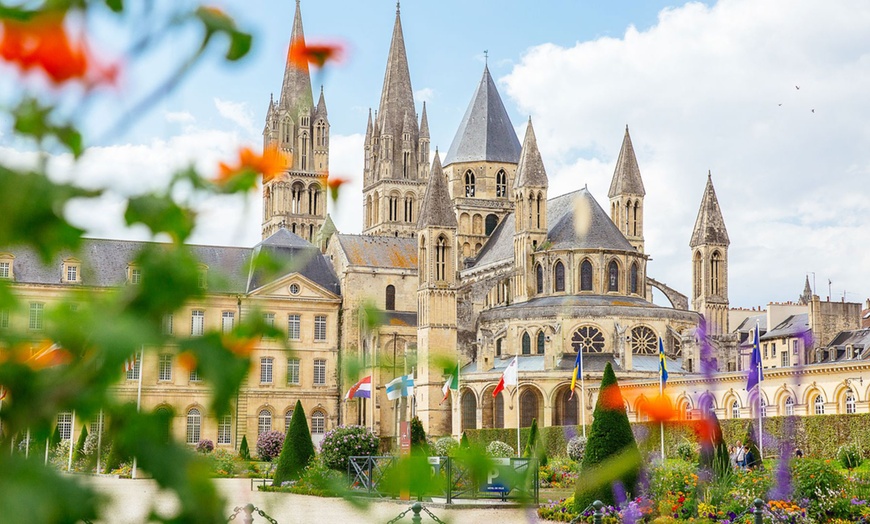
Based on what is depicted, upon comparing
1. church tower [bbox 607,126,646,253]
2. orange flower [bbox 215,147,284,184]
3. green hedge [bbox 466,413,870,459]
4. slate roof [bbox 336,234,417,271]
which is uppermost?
church tower [bbox 607,126,646,253]

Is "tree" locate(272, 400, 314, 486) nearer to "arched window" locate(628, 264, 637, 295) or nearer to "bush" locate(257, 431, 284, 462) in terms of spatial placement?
"bush" locate(257, 431, 284, 462)

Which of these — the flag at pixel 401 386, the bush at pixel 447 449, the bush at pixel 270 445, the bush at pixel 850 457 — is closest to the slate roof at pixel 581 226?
the bush at pixel 270 445

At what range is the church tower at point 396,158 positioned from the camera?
8469cm

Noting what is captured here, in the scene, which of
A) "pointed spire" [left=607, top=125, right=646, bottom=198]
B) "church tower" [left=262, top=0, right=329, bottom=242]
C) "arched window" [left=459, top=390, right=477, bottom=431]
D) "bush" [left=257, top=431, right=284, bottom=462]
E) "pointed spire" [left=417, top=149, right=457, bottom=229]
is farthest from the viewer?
"church tower" [left=262, top=0, right=329, bottom=242]

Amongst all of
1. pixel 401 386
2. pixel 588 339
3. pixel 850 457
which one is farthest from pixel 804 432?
pixel 401 386

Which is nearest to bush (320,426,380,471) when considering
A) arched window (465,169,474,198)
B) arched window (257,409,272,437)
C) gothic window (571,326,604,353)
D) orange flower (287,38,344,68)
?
gothic window (571,326,604,353)

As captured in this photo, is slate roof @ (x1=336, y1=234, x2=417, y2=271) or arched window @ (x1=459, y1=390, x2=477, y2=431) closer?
arched window @ (x1=459, y1=390, x2=477, y2=431)

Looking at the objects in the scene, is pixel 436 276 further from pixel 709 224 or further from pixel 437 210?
pixel 709 224

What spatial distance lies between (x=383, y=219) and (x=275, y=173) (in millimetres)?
81777

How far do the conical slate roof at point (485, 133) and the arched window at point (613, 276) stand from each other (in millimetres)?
21767

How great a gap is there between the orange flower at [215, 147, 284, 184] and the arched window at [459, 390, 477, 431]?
186ft

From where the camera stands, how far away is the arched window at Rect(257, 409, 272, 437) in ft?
212

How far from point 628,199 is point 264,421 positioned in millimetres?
23447

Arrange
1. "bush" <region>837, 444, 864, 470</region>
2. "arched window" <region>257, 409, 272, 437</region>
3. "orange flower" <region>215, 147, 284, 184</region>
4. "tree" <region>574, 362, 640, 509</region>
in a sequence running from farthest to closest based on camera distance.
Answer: "arched window" <region>257, 409, 272, 437</region>
"bush" <region>837, 444, 864, 470</region>
"tree" <region>574, 362, 640, 509</region>
"orange flower" <region>215, 147, 284, 184</region>
